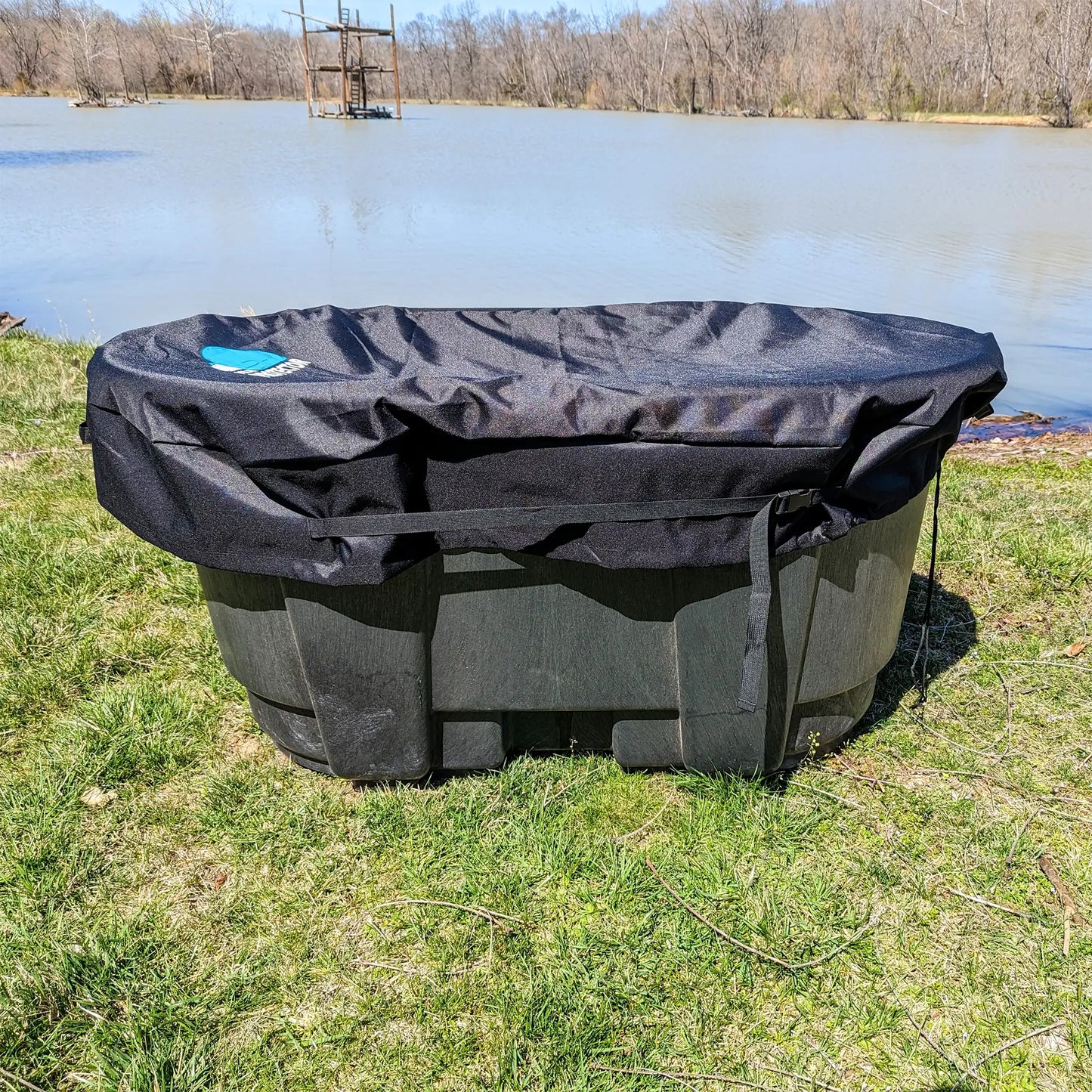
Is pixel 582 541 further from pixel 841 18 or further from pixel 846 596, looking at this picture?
pixel 841 18

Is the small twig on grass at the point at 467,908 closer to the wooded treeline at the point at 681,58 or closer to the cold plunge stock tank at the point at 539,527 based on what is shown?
the cold plunge stock tank at the point at 539,527

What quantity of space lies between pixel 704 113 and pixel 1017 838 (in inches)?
1360

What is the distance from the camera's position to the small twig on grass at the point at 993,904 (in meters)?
2.31

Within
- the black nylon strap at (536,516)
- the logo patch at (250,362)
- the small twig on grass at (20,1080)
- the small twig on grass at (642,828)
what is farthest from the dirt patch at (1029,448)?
the small twig on grass at (20,1080)

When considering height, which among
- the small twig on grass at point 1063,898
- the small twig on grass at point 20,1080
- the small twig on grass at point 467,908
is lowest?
the small twig on grass at point 1063,898

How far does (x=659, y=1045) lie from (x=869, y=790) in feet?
3.37

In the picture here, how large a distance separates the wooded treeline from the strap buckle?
85.5 ft

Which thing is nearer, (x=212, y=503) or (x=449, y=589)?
(x=212, y=503)

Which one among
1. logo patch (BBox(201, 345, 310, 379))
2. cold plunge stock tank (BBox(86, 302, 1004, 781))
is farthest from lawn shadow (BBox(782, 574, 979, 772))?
logo patch (BBox(201, 345, 310, 379))

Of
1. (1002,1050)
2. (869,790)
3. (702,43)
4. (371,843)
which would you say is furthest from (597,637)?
(702,43)

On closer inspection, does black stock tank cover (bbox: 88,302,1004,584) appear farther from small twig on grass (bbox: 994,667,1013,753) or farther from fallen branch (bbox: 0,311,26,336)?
fallen branch (bbox: 0,311,26,336)

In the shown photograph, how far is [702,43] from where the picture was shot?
3469 cm

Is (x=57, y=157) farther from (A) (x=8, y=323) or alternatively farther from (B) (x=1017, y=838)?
(B) (x=1017, y=838)

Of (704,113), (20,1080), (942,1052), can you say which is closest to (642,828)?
(942,1052)
